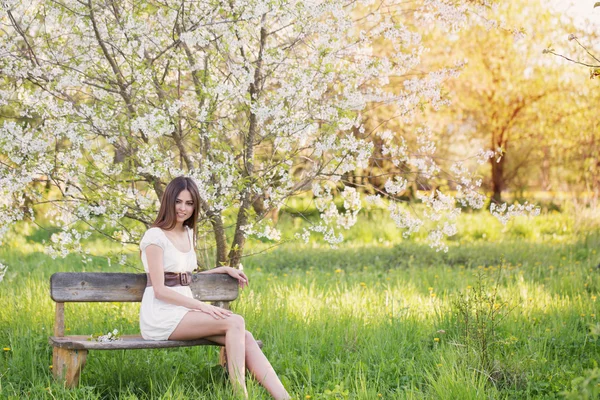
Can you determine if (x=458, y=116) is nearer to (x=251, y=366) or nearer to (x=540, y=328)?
(x=540, y=328)

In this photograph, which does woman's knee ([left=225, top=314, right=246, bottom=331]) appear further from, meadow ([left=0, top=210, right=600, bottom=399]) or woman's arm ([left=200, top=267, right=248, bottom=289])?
woman's arm ([left=200, top=267, right=248, bottom=289])

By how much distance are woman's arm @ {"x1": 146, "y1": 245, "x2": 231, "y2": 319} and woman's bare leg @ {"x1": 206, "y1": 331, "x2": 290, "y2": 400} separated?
6.6 inches

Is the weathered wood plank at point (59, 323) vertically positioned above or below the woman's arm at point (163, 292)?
below

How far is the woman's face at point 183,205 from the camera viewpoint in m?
4.32

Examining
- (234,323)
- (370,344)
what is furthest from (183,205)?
(370,344)

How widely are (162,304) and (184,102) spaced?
163 cm

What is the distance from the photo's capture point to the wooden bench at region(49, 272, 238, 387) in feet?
12.8

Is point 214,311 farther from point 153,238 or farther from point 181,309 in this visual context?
point 153,238

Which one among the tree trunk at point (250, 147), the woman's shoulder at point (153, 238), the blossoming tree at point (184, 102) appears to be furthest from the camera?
the tree trunk at point (250, 147)

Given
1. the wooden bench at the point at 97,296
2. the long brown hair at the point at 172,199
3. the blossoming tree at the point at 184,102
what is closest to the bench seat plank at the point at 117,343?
the wooden bench at the point at 97,296

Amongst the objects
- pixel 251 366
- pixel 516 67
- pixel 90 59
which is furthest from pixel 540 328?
pixel 516 67

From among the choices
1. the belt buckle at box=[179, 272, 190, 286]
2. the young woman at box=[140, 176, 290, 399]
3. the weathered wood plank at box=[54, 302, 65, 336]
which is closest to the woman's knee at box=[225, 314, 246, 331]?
the young woman at box=[140, 176, 290, 399]

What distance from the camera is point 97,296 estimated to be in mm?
4211

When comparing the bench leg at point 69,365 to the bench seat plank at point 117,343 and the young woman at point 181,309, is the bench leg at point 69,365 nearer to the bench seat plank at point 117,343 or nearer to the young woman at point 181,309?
the bench seat plank at point 117,343
